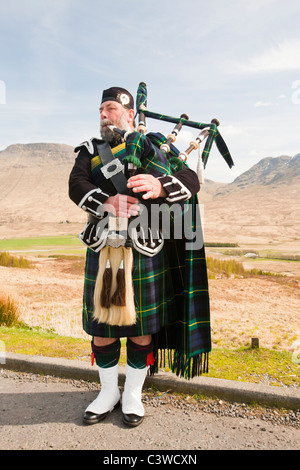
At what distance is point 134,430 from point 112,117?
6.45 feet

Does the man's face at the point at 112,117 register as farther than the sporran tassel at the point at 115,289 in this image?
Yes

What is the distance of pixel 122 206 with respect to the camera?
205cm

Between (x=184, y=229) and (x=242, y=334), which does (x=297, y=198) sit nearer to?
(x=242, y=334)

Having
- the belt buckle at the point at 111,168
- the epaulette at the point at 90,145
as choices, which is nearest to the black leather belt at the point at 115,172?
the belt buckle at the point at 111,168

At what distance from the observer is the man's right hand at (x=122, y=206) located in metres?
2.05

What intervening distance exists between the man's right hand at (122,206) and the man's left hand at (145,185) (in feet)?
0.32

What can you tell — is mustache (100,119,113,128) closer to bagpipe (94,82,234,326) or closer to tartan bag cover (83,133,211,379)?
bagpipe (94,82,234,326)

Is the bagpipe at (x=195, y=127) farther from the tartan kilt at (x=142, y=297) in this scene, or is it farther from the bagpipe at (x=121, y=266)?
the tartan kilt at (x=142, y=297)

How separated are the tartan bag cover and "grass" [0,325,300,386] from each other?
0.30 metres

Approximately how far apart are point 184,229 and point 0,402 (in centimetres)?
177

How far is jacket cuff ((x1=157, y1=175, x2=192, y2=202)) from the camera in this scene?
204 cm

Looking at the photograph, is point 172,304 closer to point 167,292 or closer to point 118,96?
point 167,292

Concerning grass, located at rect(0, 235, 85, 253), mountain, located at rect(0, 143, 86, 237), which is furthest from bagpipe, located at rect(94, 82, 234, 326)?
mountain, located at rect(0, 143, 86, 237)

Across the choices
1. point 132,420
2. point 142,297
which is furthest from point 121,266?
point 132,420
